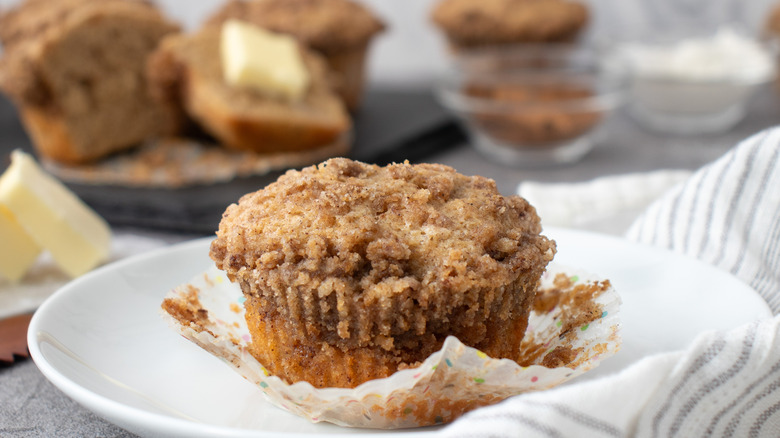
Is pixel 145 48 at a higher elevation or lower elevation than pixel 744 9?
lower

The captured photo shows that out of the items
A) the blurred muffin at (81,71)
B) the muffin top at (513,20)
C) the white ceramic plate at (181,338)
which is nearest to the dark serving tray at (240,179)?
the blurred muffin at (81,71)

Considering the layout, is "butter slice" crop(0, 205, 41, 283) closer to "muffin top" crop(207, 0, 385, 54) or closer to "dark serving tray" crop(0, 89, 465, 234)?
"dark serving tray" crop(0, 89, 465, 234)

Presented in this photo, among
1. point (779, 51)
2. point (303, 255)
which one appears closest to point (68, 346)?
point (303, 255)

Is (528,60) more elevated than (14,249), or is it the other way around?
(528,60)

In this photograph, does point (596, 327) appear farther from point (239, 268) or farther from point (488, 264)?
point (239, 268)

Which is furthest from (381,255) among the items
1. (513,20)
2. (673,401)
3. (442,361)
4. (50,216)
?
(513,20)

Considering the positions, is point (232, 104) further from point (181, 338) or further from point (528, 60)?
point (181, 338)
